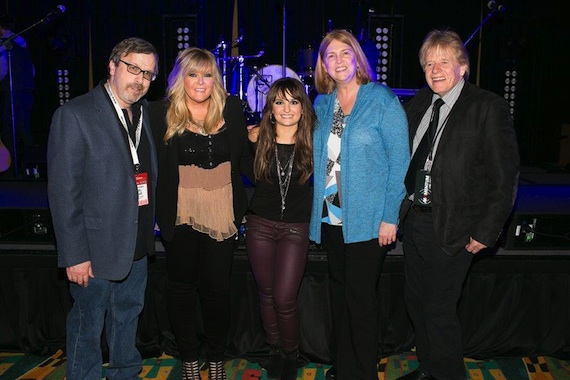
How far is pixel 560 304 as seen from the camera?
3.16 meters

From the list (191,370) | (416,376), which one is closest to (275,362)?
(191,370)

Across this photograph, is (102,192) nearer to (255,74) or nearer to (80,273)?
(80,273)

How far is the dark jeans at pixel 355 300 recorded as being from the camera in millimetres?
2467

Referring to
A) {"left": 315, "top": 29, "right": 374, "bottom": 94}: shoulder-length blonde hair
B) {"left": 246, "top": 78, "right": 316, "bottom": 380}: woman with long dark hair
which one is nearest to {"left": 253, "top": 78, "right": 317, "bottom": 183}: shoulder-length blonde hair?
{"left": 246, "top": 78, "right": 316, "bottom": 380}: woman with long dark hair

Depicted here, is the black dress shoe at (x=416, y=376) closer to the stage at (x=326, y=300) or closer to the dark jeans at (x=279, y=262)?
the stage at (x=326, y=300)

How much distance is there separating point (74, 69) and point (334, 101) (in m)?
6.22

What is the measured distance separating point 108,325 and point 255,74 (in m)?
4.93

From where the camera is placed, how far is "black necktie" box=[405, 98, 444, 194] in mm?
2439

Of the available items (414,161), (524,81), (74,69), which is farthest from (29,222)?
(524,81)

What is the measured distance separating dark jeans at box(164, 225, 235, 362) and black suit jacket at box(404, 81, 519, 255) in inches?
42.4

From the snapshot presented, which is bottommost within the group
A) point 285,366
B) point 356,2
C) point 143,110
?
point 285,366

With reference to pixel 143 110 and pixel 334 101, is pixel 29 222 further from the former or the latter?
pixel 334 101

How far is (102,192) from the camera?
6.98 ft

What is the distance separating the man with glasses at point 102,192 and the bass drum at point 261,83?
15.3 feet
